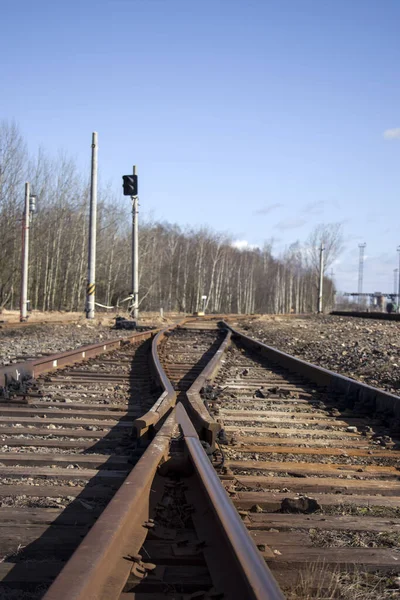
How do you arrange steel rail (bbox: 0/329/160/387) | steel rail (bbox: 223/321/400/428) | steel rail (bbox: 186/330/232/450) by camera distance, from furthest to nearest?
steel rail (bbox: 0/329/160/387)
steel rail (bbox: 223/321/400/428)
steel rail (bbox: 186/330/232/450)

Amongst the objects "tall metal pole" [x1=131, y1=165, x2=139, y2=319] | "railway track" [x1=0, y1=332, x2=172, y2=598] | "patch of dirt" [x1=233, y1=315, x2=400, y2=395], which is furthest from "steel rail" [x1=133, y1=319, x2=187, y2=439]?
"tall metal pole" [x1=131, y1=165, x2=139, y2=319]

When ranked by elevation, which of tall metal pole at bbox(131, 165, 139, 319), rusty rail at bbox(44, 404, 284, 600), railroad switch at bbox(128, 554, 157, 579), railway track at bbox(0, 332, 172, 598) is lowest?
railway track at bbox(0, 332, 172, 598)

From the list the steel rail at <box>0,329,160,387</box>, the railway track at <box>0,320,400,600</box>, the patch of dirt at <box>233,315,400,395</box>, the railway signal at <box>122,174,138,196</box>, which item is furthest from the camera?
the railway signal at <box>122,174,138,196</box>

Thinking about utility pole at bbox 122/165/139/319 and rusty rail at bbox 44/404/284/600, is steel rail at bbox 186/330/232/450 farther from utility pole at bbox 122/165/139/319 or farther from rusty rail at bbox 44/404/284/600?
utility pole at bbox 122/165/139/319

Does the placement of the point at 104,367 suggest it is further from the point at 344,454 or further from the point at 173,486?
the point at 173,486

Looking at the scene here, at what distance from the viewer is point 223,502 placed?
2.85m

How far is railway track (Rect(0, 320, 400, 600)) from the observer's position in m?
2.23

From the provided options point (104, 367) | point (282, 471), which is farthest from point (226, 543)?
point (104, 367)

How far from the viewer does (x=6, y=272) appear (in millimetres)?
41625

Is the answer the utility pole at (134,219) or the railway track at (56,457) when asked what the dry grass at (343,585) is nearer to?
the railway track at (56,457)

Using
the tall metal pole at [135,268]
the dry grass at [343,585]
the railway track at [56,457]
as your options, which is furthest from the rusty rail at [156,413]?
the tall metal pole at [135,268]

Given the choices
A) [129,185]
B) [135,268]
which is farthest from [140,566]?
[135,268]

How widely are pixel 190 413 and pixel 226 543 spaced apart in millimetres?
2843

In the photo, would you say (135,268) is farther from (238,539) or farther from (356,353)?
(238,539)
